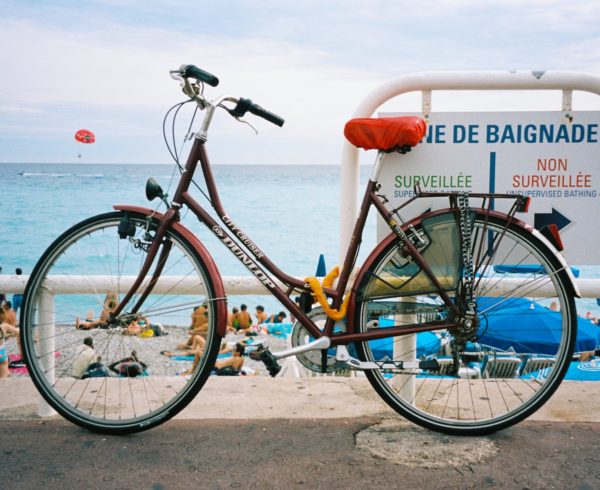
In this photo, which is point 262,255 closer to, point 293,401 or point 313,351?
point 313,351

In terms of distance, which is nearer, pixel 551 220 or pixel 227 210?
pixel 551 220

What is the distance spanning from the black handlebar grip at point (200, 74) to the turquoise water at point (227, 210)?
1.44 feet

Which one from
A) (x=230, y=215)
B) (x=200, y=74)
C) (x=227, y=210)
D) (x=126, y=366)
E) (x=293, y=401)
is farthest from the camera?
(x=227, y=210)

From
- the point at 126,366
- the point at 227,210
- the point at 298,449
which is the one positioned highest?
the point at 227,210

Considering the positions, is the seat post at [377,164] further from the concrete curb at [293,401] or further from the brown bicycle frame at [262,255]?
the concrete curb at [293,401]

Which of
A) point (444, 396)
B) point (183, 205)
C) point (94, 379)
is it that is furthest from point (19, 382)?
point (444, 396)

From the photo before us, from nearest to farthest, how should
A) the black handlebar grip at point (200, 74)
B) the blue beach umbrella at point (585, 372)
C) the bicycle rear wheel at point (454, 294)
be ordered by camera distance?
the black handlebar grip at point (200, 74), the bicycle rear wheel at point (454, 294), the blue beach umbrella at point (585, 372)

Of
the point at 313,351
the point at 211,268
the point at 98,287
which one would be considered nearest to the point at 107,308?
the point at 98,287

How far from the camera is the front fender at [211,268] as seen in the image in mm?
2969

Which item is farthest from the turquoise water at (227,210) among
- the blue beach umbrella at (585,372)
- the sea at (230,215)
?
the blue beach umbrella at (585,372)

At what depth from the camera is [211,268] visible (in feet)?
9.82

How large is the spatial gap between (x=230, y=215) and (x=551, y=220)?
3965 cm

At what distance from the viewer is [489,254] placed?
333 cm

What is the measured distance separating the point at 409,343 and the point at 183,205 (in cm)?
132
